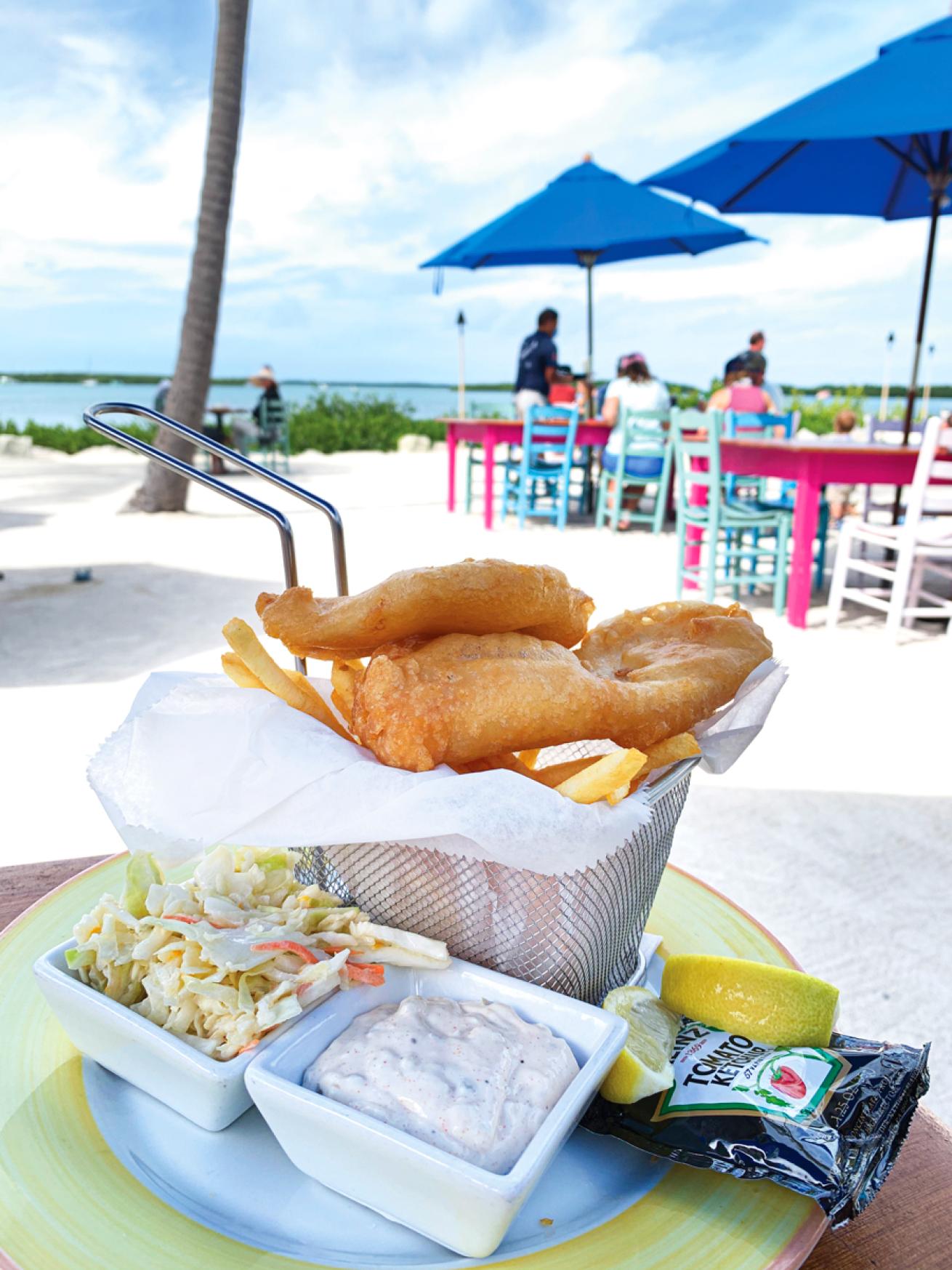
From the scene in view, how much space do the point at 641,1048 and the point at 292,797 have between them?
13.8 inches

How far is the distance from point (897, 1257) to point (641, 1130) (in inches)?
6.9

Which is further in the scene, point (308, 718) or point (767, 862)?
point (767, 862)

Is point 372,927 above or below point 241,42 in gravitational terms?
below

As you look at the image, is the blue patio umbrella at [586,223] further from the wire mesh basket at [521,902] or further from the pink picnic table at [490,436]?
the wire mesh basket at [521,902]

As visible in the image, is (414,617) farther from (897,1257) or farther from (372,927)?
(897,1257)

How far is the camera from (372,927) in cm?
82

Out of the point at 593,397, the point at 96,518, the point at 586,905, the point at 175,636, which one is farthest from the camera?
the point at 593,397

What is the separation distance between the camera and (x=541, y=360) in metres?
8.77

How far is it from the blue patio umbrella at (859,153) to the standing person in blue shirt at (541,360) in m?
2.54

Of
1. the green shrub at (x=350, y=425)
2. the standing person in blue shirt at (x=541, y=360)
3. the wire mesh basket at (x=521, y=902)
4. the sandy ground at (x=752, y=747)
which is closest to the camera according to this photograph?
the wire mesh basket at (x=521, y=902)

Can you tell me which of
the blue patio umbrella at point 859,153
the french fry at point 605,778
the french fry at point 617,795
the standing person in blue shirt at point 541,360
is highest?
the blue patio umbrella at point 859,153

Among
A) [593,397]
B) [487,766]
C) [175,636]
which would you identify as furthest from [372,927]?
[593,397]

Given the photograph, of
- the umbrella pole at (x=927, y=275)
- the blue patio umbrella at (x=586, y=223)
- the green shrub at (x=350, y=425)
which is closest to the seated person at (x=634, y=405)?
the blue patio umbrella at (x=586, y=223)

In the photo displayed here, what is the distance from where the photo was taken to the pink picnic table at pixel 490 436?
25.3ft
